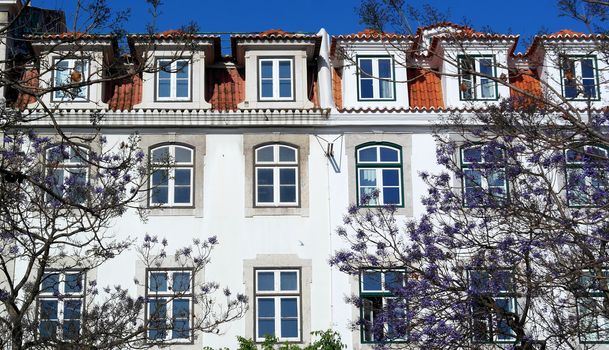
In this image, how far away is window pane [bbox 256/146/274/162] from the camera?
23250 millimetres

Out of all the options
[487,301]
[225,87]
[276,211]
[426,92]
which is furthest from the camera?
[426,92]

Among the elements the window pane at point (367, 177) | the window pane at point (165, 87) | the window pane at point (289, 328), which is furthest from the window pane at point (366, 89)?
the window pane at point (289, 328)

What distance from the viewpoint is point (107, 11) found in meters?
10.8

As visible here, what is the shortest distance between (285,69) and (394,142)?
2946 mm

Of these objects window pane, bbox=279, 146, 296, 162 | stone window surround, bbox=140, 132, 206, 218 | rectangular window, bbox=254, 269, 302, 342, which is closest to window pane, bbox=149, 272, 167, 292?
stone window surround, bbox=140, 132, 206, 218

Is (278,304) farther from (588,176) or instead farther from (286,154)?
(588,176)

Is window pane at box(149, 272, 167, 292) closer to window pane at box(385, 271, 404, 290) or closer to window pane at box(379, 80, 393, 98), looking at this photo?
window pane at box(385, 271, 404, 290)

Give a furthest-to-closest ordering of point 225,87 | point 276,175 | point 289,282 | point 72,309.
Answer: point 225,87
point 276,175
point 289,282
point 72,309

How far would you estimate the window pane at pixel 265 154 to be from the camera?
915 inches

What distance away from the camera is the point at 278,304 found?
22.3m

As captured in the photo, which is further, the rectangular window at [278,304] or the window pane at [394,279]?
the rectangular window at [278,304]

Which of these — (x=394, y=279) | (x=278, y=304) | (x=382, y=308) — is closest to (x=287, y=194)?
(x=278, y=304)

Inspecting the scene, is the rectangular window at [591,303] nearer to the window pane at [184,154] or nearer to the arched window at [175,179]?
the arched window at [175,179]

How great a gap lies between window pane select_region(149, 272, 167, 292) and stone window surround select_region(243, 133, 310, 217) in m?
2.16
